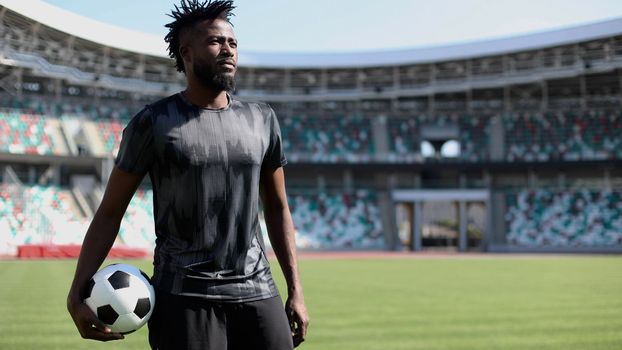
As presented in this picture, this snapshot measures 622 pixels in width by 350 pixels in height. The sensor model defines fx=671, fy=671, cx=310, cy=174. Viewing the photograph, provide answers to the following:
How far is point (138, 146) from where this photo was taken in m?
2.89

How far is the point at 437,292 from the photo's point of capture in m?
14.3

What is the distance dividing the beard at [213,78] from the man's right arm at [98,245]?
515 millimetres

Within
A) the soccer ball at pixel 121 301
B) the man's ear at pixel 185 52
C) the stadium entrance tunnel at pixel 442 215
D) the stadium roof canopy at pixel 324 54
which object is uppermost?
the stadium roof canopy at pixel 324 54

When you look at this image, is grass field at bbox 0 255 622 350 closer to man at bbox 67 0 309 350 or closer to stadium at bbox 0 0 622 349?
man at bbox 67 0 309 350

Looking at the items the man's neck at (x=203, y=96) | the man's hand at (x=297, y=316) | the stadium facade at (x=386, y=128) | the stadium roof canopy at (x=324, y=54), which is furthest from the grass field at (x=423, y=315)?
the stadium roof canopy at (x=324, y=54)

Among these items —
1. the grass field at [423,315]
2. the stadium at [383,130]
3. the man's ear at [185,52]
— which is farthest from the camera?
the stadium at [383,130]

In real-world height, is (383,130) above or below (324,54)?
below

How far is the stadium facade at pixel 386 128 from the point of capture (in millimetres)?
40156

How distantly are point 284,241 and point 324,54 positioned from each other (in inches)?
1810

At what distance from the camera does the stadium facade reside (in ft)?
132

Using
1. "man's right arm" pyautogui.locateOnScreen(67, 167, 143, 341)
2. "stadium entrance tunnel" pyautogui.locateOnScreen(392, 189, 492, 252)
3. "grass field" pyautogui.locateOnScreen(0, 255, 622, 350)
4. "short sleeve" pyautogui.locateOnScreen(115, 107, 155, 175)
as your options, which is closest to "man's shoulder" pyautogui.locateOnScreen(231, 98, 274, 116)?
"short sleeve" pyautogui.locateOnScreen(115, 107, 155, 175)

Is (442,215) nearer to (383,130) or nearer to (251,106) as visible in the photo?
(383,130)

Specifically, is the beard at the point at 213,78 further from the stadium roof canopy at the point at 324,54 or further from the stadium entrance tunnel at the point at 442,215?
the stadium entrance tunnel at the point at 442,215

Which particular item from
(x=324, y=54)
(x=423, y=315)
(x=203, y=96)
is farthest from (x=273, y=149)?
(x=324, y=54)
